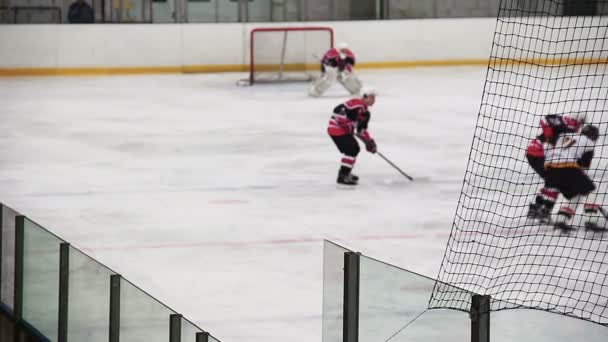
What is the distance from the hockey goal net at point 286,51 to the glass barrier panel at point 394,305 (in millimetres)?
17139

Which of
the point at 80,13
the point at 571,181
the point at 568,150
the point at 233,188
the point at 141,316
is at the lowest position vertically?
the point at 233,188

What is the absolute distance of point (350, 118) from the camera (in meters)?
11.5

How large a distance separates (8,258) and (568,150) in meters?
4.55

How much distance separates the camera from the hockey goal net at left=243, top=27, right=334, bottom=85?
72.0 ft

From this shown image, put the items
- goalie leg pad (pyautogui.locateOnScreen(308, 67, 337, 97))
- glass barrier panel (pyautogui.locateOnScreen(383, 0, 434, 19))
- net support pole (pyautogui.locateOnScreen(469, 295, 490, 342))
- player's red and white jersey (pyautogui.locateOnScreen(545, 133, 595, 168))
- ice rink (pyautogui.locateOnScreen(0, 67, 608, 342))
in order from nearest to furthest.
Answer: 1. net support pole (pyautogui.locateOnScreen(469, 295, 490, 342))
2. ice rink (pyautogui.locateOnScreen(0, 67, 608, 342))
3. player's red and white jersey (pyautogui.locateOnScreen(545, 133, 595, 168))
4. goalie leg pad (pyautogui.locateOnScreen(308, 67, 337, 97))
5. glass barrier panel (pyautogui.locateOnScreen(383, 0, 434, 19))

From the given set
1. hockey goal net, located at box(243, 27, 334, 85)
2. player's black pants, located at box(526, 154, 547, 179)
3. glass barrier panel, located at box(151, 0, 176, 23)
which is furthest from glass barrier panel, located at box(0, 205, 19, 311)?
glass barrier panel, located at box(151, 0, 176, 23)

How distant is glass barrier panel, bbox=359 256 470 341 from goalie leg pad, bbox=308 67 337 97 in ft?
48.2

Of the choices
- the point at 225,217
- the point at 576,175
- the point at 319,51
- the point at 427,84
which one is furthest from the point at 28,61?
the point at 576,175

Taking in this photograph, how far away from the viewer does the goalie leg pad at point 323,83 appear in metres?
19.2

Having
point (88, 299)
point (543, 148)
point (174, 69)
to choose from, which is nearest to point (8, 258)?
point (88, 299)

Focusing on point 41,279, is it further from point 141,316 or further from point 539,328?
point 539,328

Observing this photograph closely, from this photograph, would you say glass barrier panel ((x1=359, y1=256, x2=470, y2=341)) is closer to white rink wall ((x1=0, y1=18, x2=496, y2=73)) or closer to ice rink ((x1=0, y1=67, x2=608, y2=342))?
ice rink ((x1=0, y1=67, x2=608, y2=342))

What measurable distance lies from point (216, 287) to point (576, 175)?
10.1ft

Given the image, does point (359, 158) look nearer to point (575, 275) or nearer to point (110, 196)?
point (110, 196)
